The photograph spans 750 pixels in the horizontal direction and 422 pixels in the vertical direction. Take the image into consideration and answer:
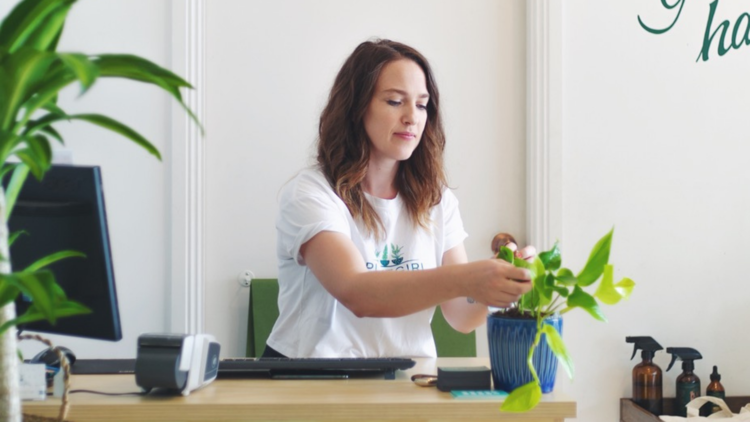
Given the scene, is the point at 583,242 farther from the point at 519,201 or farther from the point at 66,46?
the point at 66,46

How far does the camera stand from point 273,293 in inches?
98.0

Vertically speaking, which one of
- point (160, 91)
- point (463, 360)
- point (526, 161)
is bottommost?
point (463, 360)

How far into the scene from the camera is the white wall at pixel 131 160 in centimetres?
256

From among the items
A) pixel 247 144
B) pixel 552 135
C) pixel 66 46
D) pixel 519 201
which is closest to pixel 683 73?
pixel 552 135

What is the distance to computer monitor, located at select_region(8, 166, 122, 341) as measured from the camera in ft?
3.98

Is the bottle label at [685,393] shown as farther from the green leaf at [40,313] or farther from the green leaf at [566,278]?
the green leaf at [40,313]

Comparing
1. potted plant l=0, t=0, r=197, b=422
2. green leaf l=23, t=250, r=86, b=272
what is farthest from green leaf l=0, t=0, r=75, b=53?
green leaf l=23, t=250, r=86, b=272

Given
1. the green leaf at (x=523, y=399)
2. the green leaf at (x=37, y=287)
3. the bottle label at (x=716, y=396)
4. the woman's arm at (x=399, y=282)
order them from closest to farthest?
the green leaf at (x=37, y=287) → the green leaf at (x=523, y=399) → the woman's arm at (x=399, y=282) → the bottle label at (x=716, y=396)

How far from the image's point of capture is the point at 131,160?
2570 mm

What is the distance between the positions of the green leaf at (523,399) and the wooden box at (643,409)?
1.40 m

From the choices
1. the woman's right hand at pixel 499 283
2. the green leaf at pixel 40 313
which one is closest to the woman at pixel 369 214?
the woman's right hand at pixel 499 283

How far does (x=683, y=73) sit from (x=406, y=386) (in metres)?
1.72

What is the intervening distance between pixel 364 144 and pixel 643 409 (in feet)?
4.09

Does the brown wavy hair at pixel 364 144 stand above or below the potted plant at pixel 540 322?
above
